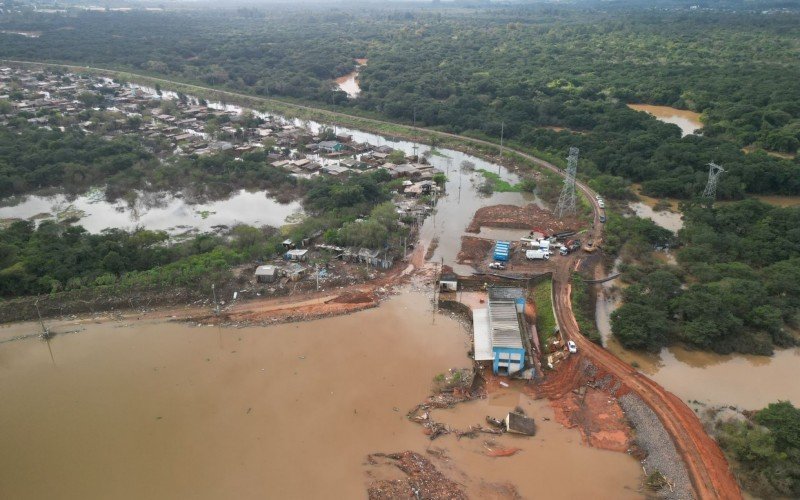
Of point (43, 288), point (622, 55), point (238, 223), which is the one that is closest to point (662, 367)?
point (238, 223)

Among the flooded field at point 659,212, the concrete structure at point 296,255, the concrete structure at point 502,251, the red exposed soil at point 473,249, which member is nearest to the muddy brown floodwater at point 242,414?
the concrete structure at point 296,255

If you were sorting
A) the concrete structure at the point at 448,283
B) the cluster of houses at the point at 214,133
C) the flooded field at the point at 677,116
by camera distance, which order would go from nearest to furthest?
the concrete structure at the point at 448,283, the cluster of houses at the point at 214,133, the flooded field at the point at 677,116

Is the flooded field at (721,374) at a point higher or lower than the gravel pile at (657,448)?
lower

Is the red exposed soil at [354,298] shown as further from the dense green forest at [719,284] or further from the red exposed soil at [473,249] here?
the dense green forest at [719,284]

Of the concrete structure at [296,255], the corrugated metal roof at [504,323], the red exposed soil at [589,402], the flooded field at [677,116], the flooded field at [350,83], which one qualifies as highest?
the flooded field at [350,83]

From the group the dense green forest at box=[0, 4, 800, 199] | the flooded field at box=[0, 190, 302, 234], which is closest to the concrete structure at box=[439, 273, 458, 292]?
the flooded field at box=[0, 190, 302, 234]

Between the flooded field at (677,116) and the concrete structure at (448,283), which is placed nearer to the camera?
the concrete structure at (448,283)
